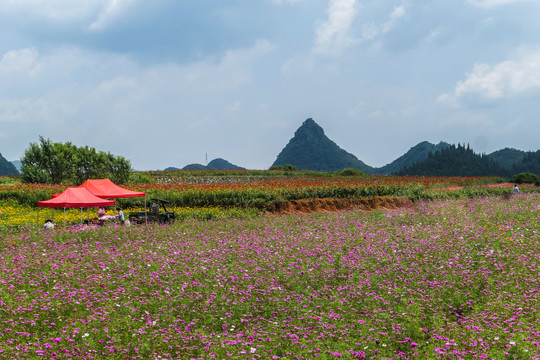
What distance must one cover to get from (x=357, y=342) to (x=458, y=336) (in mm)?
1529

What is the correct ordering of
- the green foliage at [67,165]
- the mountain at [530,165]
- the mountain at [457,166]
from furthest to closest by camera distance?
the mountain at [530,165] → the mountain at [457,166] → the green foliage at [67,165]

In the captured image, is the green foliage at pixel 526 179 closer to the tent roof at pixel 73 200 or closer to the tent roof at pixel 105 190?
the tent roof at pixel 105 190

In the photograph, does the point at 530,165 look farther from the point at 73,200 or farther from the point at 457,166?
the point at 73,200

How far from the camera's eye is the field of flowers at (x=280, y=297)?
5.83 meters

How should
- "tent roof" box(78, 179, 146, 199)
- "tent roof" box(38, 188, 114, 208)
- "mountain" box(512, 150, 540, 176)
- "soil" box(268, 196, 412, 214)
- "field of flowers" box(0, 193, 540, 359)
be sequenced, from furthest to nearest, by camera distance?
"mountain" box(512, 150, 540, 176)
"soil" box(268, 196, 412, 214)
"tent roof" box(78, 179, 146, 199)
"tent roof" box(38, 188, 114, 208)
"field of flowers" box(0, 193, 540, 359)

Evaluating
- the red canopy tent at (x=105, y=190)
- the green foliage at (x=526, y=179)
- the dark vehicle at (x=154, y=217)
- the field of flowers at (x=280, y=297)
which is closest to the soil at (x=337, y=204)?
the dark vehicle at (x=154, y=217)

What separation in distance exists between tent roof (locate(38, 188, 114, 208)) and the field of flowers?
3249mm

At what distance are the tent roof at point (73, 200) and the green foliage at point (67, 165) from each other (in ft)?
85.0

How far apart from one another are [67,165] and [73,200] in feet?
91.3

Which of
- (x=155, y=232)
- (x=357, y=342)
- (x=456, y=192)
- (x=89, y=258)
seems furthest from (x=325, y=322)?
(x=456, y=192)

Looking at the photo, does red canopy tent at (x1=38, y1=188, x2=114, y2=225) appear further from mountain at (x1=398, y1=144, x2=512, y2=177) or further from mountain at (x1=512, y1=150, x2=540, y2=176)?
mountain at (x1=512, y1=150, x2=540, y2=176)

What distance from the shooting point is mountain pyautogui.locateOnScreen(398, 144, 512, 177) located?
13612 centimetres

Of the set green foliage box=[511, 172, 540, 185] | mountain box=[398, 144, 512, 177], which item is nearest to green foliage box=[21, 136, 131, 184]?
green foliage box=[511, 172, 540, 185]

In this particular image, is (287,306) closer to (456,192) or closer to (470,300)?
(470,300)
